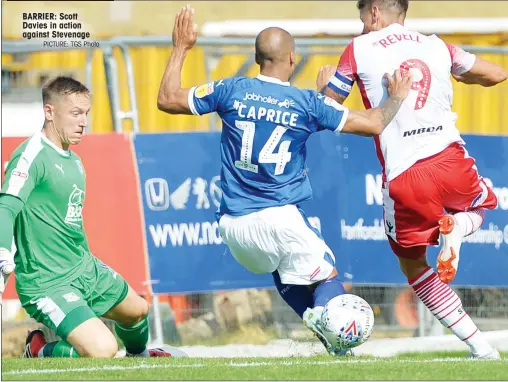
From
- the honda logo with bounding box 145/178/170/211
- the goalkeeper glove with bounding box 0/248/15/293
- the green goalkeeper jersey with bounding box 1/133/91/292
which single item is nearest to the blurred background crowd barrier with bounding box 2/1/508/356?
the honda logo with bounding box 145/178/170/211

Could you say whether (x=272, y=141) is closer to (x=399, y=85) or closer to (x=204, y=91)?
(x=204, y=91)

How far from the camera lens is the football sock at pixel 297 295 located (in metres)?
8.46

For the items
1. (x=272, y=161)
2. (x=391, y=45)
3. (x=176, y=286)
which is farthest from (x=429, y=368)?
(x=176, y=286)

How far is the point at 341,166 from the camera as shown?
11.2m

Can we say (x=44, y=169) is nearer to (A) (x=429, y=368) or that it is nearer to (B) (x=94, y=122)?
(A) (x=429, y=368)

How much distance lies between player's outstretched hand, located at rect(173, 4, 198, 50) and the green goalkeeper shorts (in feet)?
5.69

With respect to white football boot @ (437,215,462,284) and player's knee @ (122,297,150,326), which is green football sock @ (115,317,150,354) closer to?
player's knee @ (122,297,150,326)

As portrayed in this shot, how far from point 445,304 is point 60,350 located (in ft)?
8.96

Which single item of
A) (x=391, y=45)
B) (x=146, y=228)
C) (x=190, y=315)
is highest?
(x=391, y=45)

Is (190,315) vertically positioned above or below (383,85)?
below

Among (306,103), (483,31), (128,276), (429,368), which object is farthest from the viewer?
(483,31)

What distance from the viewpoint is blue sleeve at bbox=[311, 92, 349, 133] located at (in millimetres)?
8078

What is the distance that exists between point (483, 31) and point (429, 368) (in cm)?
716

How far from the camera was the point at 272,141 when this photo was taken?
26.5 feet
